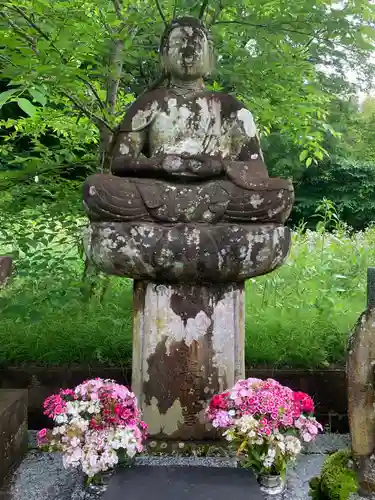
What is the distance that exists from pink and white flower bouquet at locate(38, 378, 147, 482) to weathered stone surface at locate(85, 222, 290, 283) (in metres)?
0.70

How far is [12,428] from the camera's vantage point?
3.27 metres

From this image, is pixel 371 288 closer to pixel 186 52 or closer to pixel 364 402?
pixel 364 402

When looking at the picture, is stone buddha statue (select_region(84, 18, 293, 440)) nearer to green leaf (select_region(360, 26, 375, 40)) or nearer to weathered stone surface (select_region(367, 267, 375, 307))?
weathered stone surface (select_region(367, 267, 375, 307))

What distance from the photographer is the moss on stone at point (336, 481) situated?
8.68ft

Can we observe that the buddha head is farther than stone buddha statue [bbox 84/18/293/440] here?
Yes

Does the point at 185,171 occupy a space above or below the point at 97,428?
above

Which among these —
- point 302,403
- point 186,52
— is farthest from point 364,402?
point 186,52

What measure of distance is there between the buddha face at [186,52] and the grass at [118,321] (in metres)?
2.10

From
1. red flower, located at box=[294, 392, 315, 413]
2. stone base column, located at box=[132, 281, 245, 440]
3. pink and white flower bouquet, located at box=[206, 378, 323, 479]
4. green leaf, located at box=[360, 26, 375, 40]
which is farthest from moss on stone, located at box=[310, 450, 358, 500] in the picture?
green leaf, located at box=[360, 26, 375, 40]

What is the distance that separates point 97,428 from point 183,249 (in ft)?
3.47

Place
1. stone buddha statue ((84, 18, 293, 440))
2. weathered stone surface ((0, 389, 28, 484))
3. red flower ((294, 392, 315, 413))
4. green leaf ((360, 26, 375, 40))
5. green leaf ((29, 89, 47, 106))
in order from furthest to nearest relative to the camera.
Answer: green leaf ((360, 26, 375, 40))
weathered stone surface ((0, 389, 28, 484))
stone buddha statue ((84, 18, 293, 440))
red flower ((294, 392, 315, 413))
green leaf ((29, 89, 47, 106))

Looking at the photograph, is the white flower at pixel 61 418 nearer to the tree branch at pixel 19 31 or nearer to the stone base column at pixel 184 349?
the stone base column at pixel 184 349

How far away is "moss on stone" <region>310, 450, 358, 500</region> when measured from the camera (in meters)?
2.64

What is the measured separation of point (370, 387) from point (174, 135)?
75.3 inches
